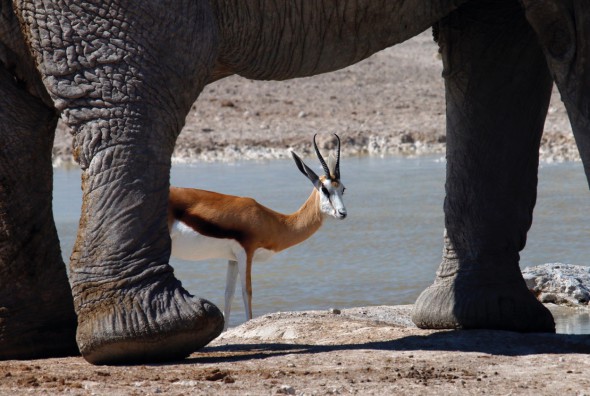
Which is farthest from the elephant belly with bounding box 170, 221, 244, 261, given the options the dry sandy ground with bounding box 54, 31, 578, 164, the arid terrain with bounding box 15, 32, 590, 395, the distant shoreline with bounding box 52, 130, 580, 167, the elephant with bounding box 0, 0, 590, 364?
the dry sandy ground with bounding box 54, 31, 578, 164

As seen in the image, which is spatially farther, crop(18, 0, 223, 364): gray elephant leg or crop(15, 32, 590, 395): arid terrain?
crop(18, 0, 223, 364): gray elephant leg

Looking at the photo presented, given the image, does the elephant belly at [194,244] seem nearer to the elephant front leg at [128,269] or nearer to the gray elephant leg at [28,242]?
the gray elephant leg at [28,242]

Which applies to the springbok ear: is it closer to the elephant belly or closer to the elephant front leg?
the elephant belly

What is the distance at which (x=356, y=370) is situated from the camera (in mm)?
5316

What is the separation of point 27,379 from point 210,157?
1486 cm

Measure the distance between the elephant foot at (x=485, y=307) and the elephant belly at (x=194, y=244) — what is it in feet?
12.6

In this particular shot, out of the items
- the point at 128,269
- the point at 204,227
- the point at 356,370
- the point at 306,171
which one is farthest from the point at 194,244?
the point at 356,370

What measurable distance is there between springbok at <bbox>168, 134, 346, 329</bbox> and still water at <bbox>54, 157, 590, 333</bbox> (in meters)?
0.26

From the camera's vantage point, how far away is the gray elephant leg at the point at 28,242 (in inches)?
231

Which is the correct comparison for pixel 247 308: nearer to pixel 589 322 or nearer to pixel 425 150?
pixel 589 322

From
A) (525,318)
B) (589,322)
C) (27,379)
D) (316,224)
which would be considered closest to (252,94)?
(316,224)

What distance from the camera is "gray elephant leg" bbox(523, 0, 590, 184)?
5879 millimetres

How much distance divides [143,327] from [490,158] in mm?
2161

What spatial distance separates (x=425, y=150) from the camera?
20.6m
